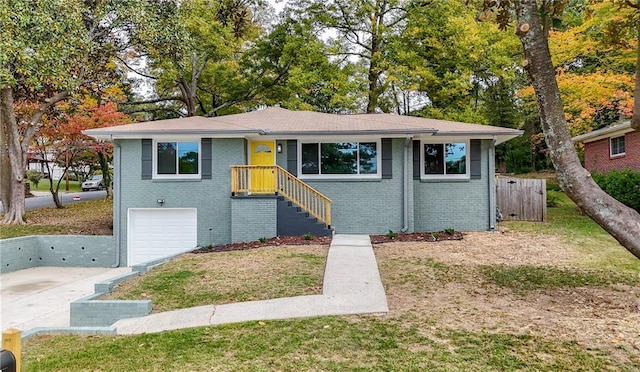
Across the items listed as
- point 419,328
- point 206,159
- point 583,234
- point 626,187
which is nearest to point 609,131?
point 626,187

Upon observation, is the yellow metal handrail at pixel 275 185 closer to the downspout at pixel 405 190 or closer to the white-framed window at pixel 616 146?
the downspout at pixel 405 190

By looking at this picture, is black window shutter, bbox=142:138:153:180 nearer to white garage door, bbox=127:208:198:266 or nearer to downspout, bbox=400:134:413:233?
white garage door, bbox=127:208:198:266

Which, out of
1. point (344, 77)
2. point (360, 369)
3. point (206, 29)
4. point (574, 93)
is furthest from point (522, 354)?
point (206, 29)

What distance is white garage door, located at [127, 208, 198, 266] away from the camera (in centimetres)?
1223

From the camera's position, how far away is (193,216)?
1227 centimetres

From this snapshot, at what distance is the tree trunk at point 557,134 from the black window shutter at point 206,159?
916 cm

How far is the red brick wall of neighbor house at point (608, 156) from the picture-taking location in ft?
50.7

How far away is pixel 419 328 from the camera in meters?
4.71

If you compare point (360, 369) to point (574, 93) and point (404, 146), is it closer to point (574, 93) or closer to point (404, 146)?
point (404, 146)

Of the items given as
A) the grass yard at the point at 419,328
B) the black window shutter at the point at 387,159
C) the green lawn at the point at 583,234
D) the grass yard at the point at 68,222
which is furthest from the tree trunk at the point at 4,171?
the green lawn at the point at 583,234

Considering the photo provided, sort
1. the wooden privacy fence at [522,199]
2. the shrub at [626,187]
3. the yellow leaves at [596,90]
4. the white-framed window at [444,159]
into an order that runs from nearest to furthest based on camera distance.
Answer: the white-framed window at [444,159]
the shrub at [626,187]
the wooden privacy fence at [522,199]
the yellow leaves at [596,90]

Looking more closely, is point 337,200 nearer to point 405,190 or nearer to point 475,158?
point 405,190

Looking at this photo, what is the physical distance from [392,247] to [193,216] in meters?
6.15

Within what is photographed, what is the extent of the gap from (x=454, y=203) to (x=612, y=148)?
969cm
